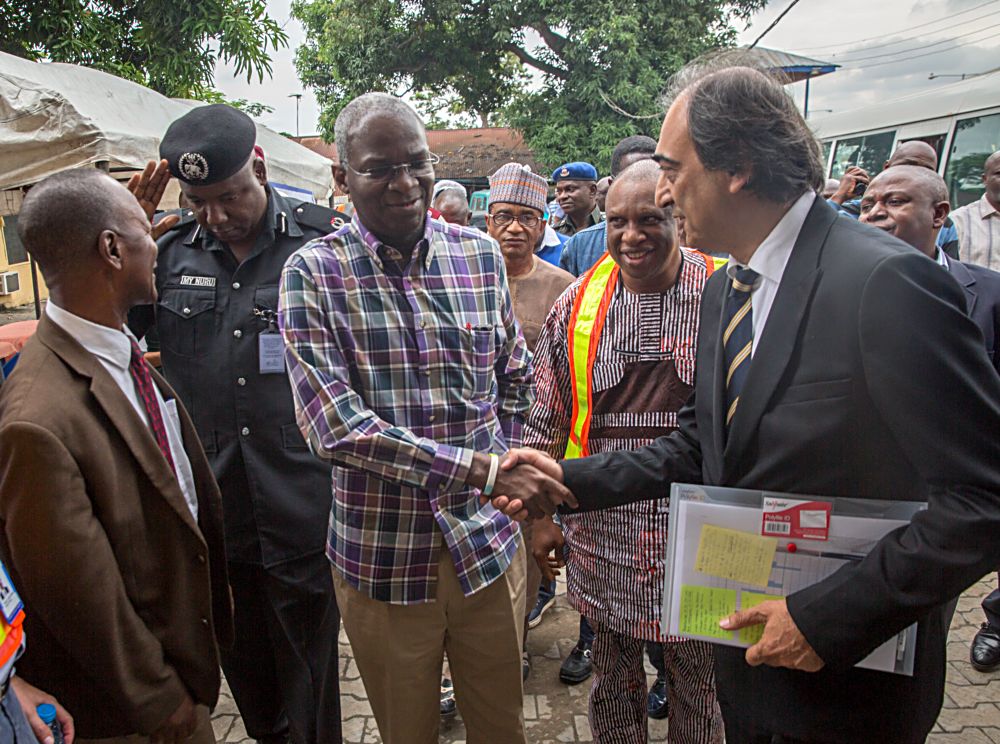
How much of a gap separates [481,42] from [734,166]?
2062 centimetres

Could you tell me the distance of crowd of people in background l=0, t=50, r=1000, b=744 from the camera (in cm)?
134

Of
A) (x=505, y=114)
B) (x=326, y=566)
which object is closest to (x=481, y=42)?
(x=505, y=114)

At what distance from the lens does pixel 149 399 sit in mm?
1946

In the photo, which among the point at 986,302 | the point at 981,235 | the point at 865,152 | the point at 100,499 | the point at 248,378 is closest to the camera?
the point at 100,499

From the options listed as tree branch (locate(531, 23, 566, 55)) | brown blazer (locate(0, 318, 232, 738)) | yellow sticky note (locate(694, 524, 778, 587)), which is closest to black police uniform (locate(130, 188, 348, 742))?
brown blazer (locate(0, 318, 232, 738))

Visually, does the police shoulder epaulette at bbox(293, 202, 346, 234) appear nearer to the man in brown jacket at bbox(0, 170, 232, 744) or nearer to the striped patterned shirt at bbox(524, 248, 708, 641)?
the man in brown jacket at bbox(0, 170, 232, 744)

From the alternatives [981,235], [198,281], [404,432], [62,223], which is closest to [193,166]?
[198,281]

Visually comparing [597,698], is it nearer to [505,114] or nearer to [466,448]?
[466,448]

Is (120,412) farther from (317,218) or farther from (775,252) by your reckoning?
(775,252)

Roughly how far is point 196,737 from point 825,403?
1967 mm

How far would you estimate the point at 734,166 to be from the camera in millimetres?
1495

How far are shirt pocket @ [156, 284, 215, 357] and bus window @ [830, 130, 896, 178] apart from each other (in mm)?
9394

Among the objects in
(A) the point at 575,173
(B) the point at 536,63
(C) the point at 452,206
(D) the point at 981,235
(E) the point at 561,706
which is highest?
(B) the point at 536,63

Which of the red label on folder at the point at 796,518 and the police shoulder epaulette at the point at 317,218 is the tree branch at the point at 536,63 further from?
the red label on folder at the point at 796,518
